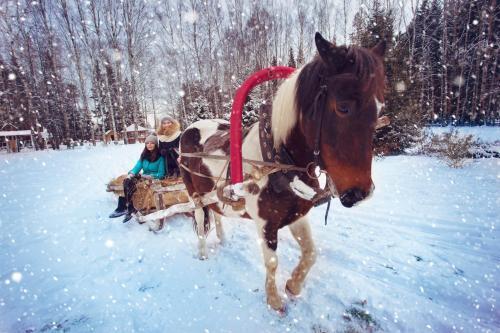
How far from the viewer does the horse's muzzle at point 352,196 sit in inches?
59.4

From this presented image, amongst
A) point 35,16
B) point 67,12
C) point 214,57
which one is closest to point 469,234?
point 214,57

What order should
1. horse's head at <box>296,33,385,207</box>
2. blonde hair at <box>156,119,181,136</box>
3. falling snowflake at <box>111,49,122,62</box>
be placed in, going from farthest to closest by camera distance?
falling snowflake at <box>111,49,122,62</box>, blonde hair at <box>156,119,181,136</box>, horse's head at <box>296,33,385,207</box>

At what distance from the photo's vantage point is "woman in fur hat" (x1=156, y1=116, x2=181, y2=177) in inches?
188

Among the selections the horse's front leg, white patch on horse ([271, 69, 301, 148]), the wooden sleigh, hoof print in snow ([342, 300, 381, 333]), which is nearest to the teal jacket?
the wooden sleigh

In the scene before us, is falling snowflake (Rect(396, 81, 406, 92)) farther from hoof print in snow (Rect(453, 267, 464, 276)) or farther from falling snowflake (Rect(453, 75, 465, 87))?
falling snowflake (Rect(453, 75, 465, 87))

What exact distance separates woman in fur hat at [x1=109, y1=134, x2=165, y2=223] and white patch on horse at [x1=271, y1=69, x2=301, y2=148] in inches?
134

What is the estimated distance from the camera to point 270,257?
241 centimetres

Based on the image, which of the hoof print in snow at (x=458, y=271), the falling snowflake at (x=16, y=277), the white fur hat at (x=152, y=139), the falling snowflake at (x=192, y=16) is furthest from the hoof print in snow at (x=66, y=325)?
the falling snowflake at (x=192, y=16)

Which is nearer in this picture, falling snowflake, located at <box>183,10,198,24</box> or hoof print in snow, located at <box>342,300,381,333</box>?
hoof print in snow, located at <box>342,300,381,333</box>

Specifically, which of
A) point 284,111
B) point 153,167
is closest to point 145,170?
point 153,167

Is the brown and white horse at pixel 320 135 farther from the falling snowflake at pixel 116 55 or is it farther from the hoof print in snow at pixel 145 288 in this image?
the falling snowflake at pixel 116 55

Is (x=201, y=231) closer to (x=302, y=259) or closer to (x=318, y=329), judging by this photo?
(x=302, y=259)

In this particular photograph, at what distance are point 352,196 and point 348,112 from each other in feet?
1.61

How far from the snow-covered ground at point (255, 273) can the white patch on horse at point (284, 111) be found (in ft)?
5.40
